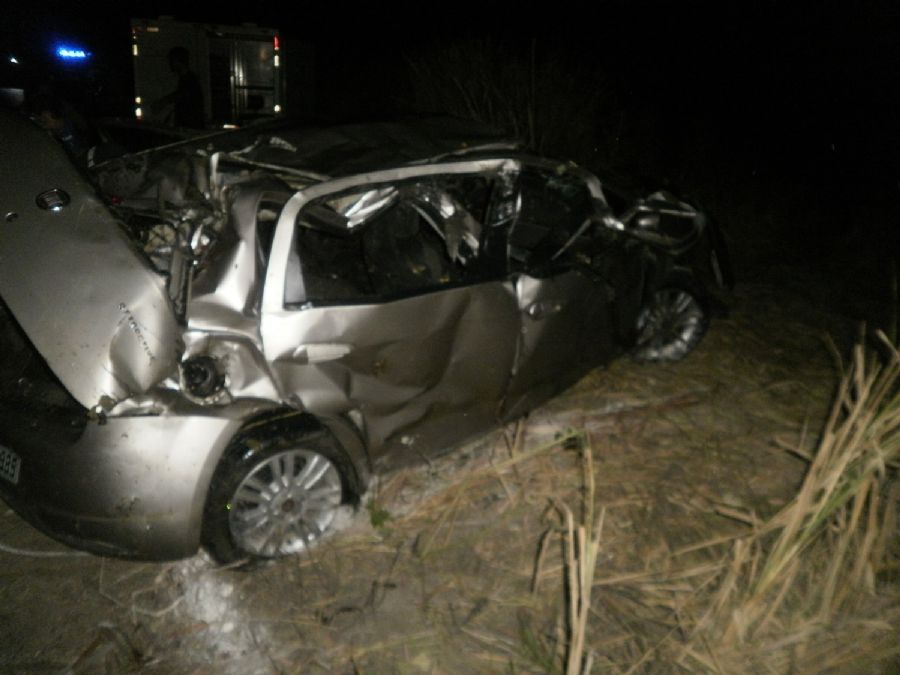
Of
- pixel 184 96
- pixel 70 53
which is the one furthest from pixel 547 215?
pixel 70 53

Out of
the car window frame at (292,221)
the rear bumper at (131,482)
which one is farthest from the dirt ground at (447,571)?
the car window frame at (292,221)

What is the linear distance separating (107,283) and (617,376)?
348cm

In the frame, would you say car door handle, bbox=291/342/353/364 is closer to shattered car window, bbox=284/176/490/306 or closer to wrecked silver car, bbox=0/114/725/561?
wrecked silver car, bbox=0/114/725/561

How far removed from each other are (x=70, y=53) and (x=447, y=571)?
50.7 ft

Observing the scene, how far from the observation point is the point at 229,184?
3.01 m

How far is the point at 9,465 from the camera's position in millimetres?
2803

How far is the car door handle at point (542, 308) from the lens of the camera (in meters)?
3.61

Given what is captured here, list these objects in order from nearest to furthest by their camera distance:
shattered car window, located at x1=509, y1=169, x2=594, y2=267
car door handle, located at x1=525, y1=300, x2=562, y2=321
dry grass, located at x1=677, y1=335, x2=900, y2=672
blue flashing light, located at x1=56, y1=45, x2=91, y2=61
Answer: dry grass, located at x1=677, y1=335, x2=900, y2=672 → car door handle, located at x1=525, y1=300, x2=562, y2=321 → shattered car window, located at x1=509, y1=169, x2=594, y2=267 → blue flashing light, located at x1=56, y1=45, x2=91, y2=61

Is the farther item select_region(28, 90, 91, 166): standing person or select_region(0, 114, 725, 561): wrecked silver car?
select_region(28, 90, 91, 166): standing person

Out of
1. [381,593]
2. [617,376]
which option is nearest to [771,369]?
[617,376]

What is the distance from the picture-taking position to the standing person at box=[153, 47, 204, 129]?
25.2 ft

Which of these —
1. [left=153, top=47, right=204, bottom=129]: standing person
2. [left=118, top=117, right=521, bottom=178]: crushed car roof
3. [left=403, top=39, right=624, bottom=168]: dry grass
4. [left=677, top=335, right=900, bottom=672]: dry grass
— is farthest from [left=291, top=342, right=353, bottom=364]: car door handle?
[left=403, top=39, right=624, bottom=168]: dry grass

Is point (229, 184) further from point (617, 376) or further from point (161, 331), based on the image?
point (617, 376)

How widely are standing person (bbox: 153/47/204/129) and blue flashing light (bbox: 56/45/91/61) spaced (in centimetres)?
819
